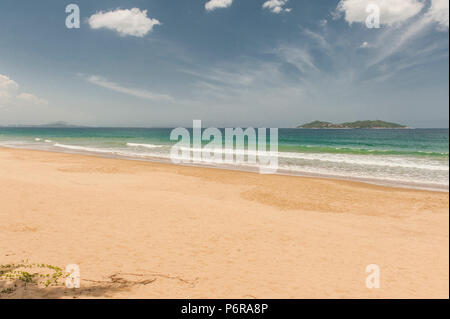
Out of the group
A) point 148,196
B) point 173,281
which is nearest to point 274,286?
point 173,281

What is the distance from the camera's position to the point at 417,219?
9.24m

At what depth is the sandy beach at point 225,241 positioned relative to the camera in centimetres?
524

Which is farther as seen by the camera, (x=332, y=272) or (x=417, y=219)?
(x=417, y=219)

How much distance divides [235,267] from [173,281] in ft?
4.94

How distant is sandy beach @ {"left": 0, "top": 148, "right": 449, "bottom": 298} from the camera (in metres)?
5.24

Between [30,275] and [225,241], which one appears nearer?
[30,275]

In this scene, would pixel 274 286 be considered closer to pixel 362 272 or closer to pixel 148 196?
pixel 362 272

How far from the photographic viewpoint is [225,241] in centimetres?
780

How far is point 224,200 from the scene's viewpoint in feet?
42.0
